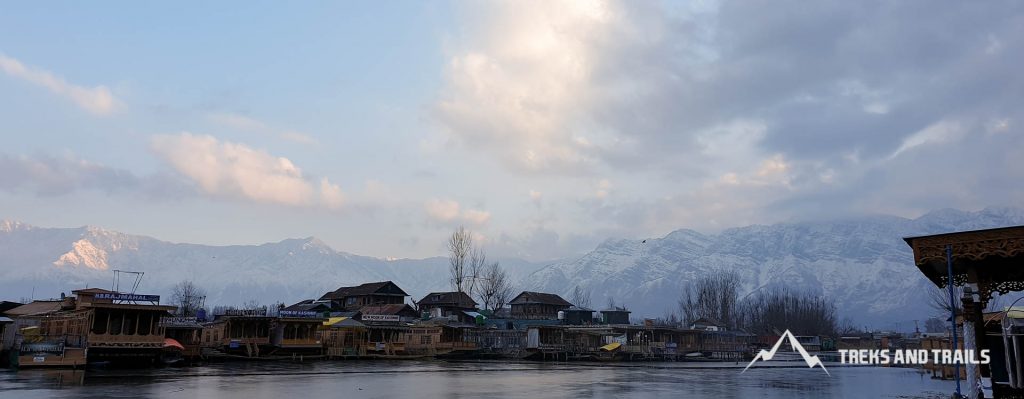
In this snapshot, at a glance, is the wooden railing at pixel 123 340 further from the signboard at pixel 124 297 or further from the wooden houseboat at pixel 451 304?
the wooden houseboat at pixel 451 304

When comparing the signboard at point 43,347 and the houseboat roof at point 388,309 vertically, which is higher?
the houseboat roof at point 388,309

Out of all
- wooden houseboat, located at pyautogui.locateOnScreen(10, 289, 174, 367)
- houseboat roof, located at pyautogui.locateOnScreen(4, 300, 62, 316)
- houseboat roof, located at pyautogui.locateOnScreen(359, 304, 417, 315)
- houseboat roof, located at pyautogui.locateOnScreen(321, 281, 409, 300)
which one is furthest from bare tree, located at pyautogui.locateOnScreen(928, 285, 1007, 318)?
houseboat roof, located at pyautogui.locateOnScreen(321, 281, 409, 300)

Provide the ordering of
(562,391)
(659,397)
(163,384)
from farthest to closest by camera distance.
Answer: (163,384)
(562,391)
(659,397)

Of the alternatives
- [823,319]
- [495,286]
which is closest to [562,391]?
[495,286]

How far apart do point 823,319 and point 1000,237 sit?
152 meters

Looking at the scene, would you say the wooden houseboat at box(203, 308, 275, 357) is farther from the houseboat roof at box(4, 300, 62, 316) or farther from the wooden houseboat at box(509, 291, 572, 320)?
the wooden houseboat at box(509, 291, 572, 320)

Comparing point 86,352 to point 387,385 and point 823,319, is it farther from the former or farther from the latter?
point 823,319

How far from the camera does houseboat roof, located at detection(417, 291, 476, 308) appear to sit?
11825 cm

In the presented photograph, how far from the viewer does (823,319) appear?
507ft

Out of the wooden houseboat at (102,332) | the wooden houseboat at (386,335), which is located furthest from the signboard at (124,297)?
the wooden houseboat at (386,335)

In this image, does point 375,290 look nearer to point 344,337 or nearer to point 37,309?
point 344,337

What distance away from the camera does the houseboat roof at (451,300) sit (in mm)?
118250

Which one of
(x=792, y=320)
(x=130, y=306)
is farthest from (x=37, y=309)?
(x=792, y=320)

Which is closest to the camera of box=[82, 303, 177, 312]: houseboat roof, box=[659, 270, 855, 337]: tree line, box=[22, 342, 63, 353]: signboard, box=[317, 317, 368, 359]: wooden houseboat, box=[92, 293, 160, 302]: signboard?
box=[22, 342, 63, 353]: signboard
